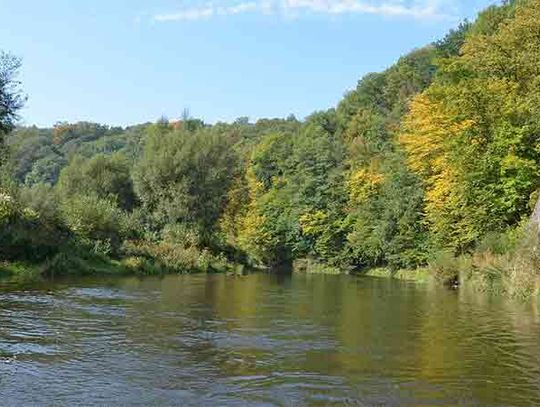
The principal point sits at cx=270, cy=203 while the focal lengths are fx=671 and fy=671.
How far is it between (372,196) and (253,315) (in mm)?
51557

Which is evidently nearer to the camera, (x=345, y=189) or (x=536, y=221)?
(x=536, y=221)

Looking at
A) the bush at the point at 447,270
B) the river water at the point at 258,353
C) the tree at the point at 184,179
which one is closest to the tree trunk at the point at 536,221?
the river water at the point at 258,353

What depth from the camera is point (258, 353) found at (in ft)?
43.5

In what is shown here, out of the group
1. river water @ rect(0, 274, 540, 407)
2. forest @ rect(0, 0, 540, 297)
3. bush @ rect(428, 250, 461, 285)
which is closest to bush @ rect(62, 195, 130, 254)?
forest @ rect(0, 0, 540, 297)

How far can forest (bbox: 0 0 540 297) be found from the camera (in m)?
36.1

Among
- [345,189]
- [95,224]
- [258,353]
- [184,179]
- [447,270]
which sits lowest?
[258,353]

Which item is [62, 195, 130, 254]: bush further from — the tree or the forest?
the tree

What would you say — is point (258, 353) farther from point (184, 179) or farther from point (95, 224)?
point (184, 179)

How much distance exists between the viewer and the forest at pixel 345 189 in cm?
3609

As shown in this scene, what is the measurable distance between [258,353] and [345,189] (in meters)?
64.3

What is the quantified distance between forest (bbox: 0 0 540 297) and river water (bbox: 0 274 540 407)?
9.78 m

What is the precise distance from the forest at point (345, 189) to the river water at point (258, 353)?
9781 mm

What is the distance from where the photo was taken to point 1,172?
143 feet

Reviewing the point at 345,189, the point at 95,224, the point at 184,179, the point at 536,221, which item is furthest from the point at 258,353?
the point at 345,189
